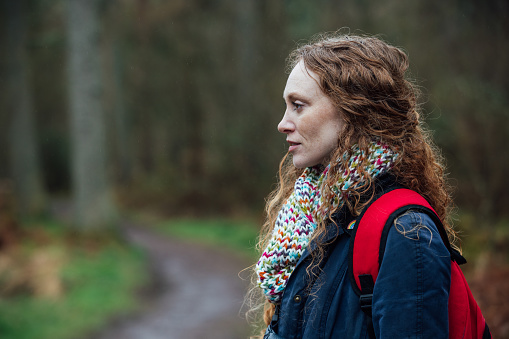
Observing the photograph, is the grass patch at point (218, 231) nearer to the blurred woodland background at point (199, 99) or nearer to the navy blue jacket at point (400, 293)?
the blurred woodland background at point (199, 99)

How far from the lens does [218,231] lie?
15320 mm

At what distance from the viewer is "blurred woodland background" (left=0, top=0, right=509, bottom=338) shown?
7.72 meters

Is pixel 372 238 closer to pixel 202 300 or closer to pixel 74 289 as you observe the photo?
pixel 202 300

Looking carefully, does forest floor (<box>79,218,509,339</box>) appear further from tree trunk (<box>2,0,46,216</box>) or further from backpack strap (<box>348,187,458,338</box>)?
tree trunk (<box>2,0,46,216</box>)

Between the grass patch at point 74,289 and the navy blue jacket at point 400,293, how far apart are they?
5618mm

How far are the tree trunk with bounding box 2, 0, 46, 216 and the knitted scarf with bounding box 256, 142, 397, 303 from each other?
15718 millimetres

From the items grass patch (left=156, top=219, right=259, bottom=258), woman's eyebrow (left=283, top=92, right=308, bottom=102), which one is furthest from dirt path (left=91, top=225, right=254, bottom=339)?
woman's eyebrow (left=283, top=92, right=308, bottom=102)

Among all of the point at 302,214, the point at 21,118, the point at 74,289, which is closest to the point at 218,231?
the point at 74,289

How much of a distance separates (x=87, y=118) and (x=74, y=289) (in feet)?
16.6

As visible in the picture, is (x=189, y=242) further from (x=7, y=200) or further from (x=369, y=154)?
(x=369, y=154)

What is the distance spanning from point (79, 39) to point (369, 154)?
1145 cm

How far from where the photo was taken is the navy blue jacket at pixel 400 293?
60.3 inches

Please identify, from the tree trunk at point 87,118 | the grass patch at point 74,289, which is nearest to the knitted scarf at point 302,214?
the grass patch at point 74,289

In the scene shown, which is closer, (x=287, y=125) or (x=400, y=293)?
(x=400, y=293)
